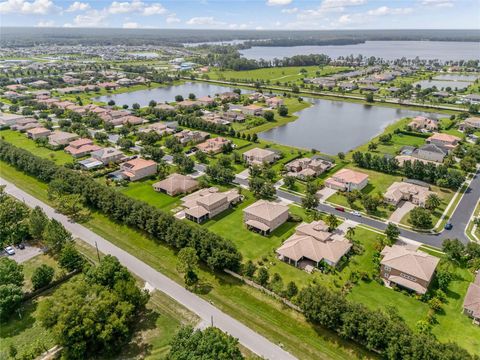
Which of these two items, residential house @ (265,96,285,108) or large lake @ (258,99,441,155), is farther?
residential house @ (265,96,285,108)

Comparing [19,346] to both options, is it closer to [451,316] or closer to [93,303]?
[93,303]

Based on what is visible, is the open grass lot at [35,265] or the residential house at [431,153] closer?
the open grass lot at [35,265]

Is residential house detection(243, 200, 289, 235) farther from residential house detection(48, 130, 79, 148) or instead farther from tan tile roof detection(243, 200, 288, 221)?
residential house detection(48, 130, 79, 148)

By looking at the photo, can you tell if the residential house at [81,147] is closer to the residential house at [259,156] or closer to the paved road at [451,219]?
the residential house at [259,156]

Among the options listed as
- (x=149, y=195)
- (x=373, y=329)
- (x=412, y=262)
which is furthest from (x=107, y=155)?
(x=373, y=329)

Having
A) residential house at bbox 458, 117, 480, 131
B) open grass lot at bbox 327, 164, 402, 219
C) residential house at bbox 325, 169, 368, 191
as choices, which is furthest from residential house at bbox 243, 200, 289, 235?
residential house at bbox 458, 117, 480, 131

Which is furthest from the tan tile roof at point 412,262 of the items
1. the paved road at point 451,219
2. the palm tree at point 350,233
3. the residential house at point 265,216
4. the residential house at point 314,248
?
the residential house at point 265,216
